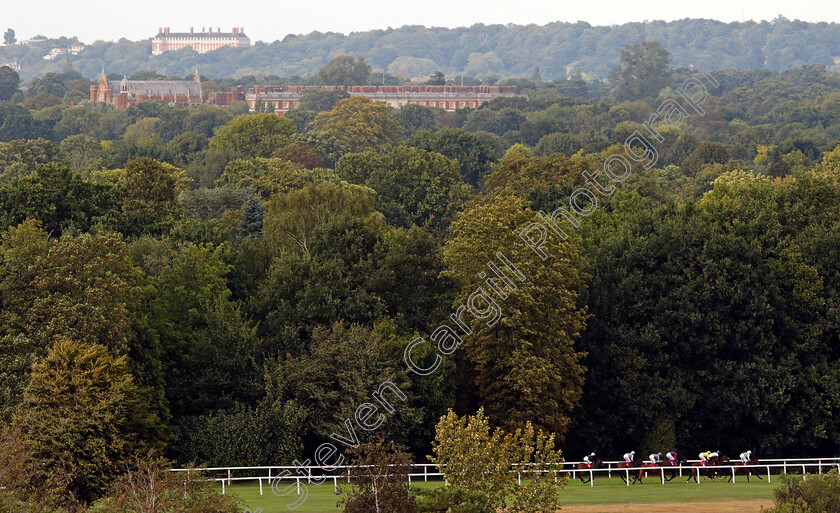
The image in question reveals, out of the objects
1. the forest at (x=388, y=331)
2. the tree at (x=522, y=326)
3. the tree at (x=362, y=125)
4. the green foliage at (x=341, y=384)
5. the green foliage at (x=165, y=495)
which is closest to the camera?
the green foliage at (x=165, y=495)

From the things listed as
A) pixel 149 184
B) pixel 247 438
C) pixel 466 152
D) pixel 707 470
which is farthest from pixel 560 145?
pixel 247 438

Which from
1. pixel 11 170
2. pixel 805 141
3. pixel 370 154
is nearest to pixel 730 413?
pixel 370 154

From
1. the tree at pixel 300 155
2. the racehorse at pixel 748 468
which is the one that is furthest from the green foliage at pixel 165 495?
the tree at pixel 300 155

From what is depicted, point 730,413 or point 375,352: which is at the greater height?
point 375,352

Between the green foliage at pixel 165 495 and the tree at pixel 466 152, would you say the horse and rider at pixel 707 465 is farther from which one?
the tree at pixel 466 152

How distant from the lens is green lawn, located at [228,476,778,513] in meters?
34.8

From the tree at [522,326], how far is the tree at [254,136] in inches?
3005

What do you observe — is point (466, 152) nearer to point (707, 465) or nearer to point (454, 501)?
Result: point (707, 465)

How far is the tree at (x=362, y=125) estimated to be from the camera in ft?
466

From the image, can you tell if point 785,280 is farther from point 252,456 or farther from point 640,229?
point 252,456

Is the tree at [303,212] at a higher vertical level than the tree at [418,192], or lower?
higher

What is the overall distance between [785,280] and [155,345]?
27.7m

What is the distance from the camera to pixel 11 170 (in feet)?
323

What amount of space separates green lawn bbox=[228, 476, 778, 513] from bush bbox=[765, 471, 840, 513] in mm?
5299
